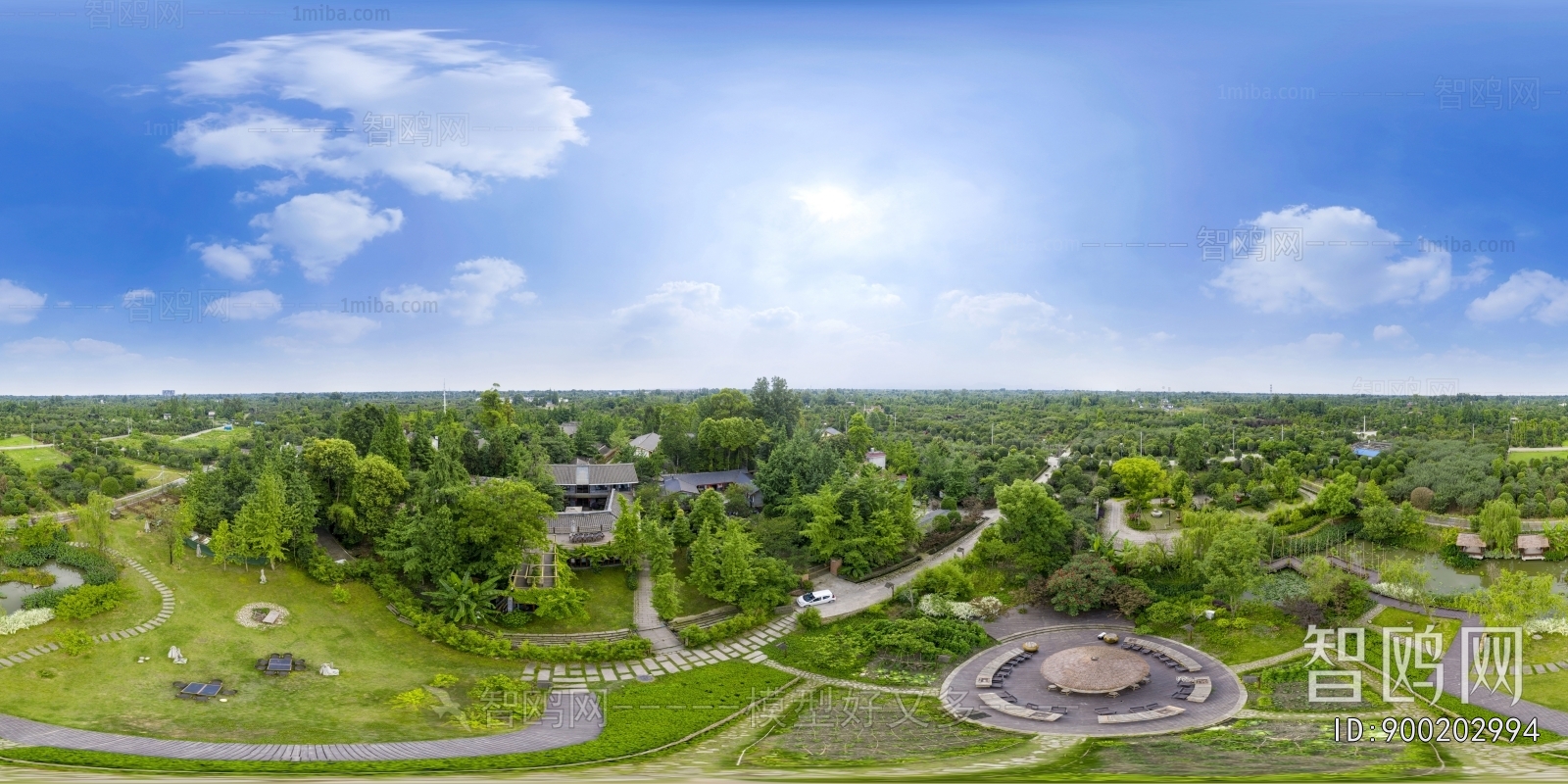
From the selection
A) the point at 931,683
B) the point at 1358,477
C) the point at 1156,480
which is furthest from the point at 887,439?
the point at 931,683

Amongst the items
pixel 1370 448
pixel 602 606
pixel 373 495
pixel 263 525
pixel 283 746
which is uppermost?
pixel 1370 448

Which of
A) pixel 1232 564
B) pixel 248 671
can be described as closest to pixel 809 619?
pixel 1232 564

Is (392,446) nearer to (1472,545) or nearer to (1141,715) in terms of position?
(1141,715)

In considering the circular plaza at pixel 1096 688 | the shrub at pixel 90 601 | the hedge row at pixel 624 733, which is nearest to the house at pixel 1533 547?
the circular plaza at pixel 1096 688

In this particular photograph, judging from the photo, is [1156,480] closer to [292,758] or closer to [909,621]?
[909,621]

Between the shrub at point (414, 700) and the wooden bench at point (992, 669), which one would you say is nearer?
the shrub at point (414, 700)

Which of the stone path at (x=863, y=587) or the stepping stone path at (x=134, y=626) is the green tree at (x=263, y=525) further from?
the stone path at (x=863, y=587)

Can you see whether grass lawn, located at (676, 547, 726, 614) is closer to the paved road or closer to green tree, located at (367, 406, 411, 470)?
green tree, located at (367, 406, 411, 470)

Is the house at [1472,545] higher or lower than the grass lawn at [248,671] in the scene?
higher
